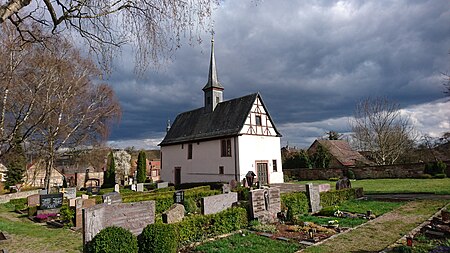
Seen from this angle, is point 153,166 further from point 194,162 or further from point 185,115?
point 194,162

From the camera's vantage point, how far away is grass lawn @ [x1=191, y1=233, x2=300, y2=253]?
25.2 feet

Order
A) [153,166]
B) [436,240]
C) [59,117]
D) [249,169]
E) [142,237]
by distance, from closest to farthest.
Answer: [142,237]
[436,240]
[59,117]
[249,169]
[153,166]

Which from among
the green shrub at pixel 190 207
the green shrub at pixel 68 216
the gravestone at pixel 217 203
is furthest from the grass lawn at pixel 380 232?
the green shrub at pixel 68 216

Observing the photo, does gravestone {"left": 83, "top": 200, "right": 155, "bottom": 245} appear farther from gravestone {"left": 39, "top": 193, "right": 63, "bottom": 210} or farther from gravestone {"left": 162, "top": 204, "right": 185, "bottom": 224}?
gravestone {"left": 39, "top": 193, "right": 63, "bottom": 210}

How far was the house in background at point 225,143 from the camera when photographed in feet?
82.2

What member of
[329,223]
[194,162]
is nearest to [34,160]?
[194,162]

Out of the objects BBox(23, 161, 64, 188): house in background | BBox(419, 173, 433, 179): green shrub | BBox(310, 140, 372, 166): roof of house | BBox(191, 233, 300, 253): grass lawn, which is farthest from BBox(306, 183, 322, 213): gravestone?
BBox(23, 161, 64, 188): house in background

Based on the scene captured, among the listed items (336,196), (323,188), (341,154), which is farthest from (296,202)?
(341,154)

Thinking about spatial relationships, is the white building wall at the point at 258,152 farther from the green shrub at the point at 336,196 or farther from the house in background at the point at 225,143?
the green shrub at the point at 336,196

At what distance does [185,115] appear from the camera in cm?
3450

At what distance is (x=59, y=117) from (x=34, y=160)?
7.95 metres

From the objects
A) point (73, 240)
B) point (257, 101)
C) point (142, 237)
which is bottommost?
point (73, 240)

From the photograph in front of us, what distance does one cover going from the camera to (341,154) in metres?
→ 40.7

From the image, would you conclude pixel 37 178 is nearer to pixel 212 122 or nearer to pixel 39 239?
pixel 212 122
